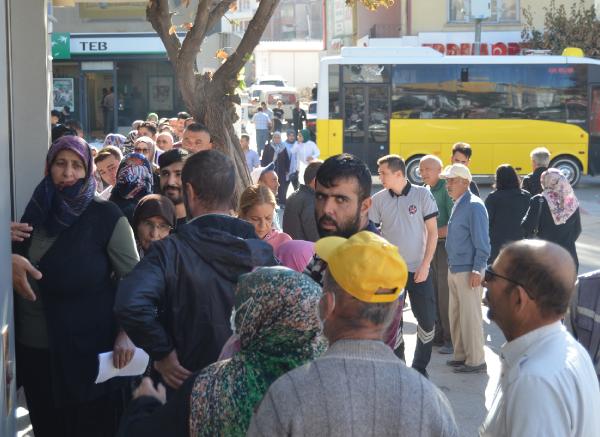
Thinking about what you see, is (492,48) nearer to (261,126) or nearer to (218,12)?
(261,126)

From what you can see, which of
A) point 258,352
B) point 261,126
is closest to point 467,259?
point 258,352

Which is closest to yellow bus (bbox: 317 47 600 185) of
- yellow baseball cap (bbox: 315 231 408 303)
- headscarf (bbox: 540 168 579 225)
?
headscarf (bbox: 540 168 579 225)

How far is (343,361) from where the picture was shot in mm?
2355

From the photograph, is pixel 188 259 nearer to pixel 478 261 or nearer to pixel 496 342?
pixel 478 261

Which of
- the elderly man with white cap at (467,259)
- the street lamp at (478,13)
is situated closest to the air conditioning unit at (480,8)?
the street lamp at (478,13)

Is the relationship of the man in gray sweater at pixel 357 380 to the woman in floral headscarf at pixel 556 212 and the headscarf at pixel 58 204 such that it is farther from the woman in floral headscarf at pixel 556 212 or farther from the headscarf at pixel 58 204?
the woman in floral headscarf at pixel 556 212

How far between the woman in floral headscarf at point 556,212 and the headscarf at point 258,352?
6565 mm

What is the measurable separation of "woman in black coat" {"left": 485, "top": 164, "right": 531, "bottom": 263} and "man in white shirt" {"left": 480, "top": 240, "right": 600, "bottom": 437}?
664 centimetres

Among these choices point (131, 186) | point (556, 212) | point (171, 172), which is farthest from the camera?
point (556, 212)

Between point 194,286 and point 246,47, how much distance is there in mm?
5127

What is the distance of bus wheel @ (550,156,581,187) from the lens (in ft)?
82.9

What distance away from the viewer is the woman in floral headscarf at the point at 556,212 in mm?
8812

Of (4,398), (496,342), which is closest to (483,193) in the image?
(496,342)

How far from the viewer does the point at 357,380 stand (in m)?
2.32
